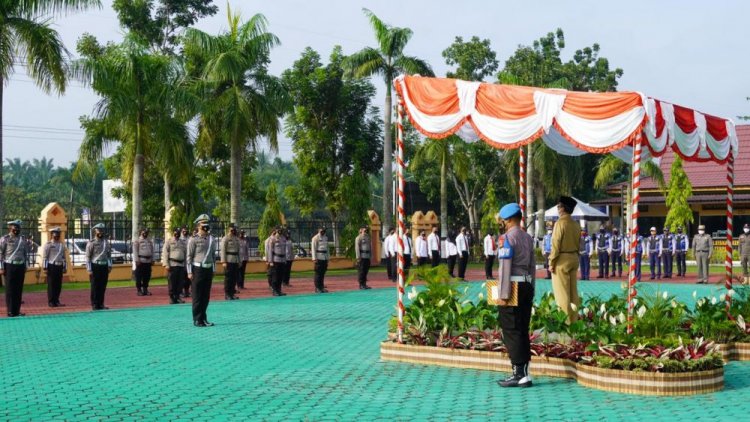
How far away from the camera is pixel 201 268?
594 inches

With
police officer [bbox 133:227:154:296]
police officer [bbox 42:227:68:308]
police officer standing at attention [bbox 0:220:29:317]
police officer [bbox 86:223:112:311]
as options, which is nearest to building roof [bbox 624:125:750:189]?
police officer [bbox 133:227:154:296]

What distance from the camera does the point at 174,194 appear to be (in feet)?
111

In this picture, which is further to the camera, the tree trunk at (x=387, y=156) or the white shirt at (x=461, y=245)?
the tree trunk at (x=387, y=156)

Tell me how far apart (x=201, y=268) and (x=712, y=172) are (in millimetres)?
32753

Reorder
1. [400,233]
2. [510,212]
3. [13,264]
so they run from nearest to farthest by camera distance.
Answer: [510,212] → [400,233] → [13,264]

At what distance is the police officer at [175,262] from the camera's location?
63.7 ft

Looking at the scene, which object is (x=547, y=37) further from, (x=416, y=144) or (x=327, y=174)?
(x=327, y=174)

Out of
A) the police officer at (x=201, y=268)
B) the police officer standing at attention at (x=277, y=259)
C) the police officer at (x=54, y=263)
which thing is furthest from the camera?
the police officer standing at attention at (x=277, y=259)

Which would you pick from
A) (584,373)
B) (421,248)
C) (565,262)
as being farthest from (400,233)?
(421,248)

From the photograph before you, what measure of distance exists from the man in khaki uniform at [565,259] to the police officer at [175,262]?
1033cm

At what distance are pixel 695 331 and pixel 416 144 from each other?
35.5m

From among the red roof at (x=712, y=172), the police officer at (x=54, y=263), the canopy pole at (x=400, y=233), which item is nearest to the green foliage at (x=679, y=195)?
the red roof at (x=712, y=172)

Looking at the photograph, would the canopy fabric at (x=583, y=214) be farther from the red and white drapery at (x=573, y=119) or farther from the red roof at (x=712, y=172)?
the red and white drapery at (x=573, y=119)

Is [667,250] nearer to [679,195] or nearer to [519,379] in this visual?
[679,195]
